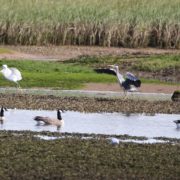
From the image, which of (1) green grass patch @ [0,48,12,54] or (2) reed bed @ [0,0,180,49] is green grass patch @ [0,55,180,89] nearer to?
(1) green grass patch @ [0,48,12,54]

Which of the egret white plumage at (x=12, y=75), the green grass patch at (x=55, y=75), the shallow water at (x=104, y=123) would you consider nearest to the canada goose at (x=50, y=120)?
the shallow water at (x=104, y=123)

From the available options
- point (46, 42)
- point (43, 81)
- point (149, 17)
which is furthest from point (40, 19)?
point (43, 81)

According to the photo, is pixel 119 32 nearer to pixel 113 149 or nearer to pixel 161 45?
pixel 161 45

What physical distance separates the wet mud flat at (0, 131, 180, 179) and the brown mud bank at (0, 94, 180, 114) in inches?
201

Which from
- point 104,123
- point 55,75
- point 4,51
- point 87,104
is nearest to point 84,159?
point 104,123

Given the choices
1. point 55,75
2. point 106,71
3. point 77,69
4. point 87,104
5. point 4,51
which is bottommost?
point 87,104

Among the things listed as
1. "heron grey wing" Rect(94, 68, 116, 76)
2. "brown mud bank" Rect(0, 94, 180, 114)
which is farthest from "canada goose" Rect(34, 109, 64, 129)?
"heron grey wing" Rect(94, 68, 116, 76)

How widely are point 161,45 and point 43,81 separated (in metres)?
10.6

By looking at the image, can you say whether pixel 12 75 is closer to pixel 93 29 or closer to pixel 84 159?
pixel 84 159

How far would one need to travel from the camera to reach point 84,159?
14.0 m

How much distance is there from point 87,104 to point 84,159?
7854 mm

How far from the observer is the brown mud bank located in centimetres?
2117

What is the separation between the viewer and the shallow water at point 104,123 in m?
17.6

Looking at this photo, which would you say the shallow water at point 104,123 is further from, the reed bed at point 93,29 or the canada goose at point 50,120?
the reed bed at point 93,29
